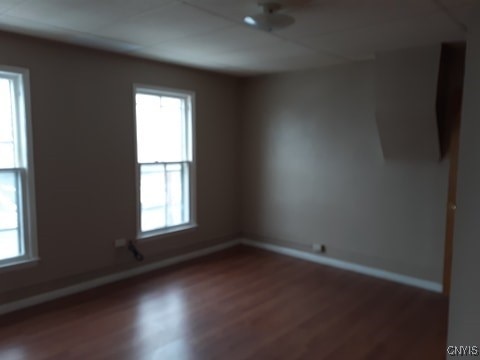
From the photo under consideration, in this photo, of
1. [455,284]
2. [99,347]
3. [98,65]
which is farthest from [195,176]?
[455,284]

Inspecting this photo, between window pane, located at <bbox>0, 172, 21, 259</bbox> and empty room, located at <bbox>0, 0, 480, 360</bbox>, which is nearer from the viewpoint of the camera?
empty room, located at <bbox>0, 0, 480, 360</bbox>

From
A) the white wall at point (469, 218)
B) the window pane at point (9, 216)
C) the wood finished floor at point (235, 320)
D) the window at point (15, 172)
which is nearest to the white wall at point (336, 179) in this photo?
the wood finished floor at point (235, 320)

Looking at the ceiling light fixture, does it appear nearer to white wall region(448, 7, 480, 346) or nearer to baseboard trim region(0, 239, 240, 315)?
white wall region(448, 7, 480, 346)

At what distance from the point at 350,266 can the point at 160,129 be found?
277cm

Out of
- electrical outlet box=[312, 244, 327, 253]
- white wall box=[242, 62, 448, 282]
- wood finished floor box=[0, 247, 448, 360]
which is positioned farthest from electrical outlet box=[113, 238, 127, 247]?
electrical outlet box=[312, 244, 327, 253]

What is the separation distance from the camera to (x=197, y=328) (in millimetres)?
3051

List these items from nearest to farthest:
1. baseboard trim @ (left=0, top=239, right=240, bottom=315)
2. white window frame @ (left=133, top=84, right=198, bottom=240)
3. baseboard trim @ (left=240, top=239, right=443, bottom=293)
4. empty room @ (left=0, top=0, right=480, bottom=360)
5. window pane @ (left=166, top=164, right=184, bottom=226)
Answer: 1. empty room @ (left=0, top=0, right=480, bottom=360)
2. baseboard trim @ (left=0, top=239, right=240, bottom=315)
3. baseboard trim @ (left=240, top=239, right=443, bottom=293)
4. white window frame @ (left=133, top=84, right=198, bottom=240)
5. window pane @ (left=166, top=164, right=184, bottom=226)

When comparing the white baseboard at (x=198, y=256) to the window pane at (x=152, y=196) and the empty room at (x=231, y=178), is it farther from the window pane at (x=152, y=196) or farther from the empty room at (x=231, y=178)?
the window pane at (x=152, y=196)

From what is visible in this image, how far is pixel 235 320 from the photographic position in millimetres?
3197

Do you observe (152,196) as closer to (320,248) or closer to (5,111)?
(5,111)

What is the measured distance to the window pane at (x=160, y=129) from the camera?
14.1ft

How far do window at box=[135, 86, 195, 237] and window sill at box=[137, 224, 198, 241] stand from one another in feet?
0.04

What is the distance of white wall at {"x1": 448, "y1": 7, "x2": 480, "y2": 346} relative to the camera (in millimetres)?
2047

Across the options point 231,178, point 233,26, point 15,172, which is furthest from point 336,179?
point 15,172
